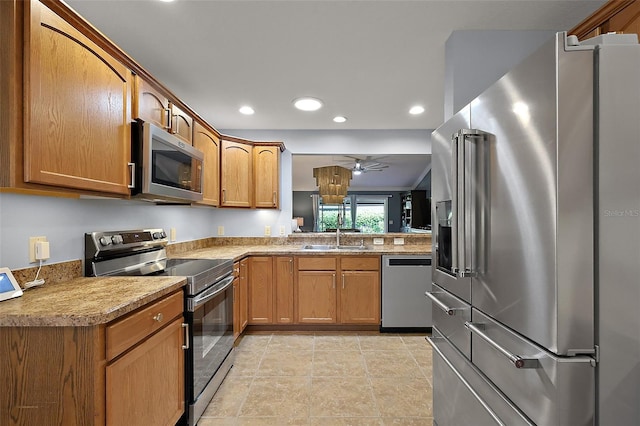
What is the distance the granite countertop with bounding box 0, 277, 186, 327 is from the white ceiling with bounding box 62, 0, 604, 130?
145cm

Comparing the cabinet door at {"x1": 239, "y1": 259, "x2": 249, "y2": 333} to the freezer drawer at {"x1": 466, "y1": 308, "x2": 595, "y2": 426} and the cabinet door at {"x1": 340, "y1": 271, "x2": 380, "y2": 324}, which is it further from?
the freezer drawer at {"x1": 466, "y1": 308, "x2": 595, "y2": 426}

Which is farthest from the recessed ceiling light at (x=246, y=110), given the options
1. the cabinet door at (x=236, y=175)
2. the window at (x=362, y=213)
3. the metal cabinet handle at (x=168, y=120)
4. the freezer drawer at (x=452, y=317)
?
the window at (x=362, y=213)

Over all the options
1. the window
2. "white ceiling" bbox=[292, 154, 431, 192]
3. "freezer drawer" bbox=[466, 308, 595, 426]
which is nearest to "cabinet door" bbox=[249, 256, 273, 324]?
"freezer drawer" bbox=[466, 308, 595, 426]

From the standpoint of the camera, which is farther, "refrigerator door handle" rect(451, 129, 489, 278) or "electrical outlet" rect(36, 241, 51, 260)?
"electrical outlet" rect(36, 241, 51, 260)

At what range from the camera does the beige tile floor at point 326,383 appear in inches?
76.1

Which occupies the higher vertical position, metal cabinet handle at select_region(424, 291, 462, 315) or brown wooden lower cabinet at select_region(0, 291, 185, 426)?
metal cabinet handle at select_region(424, 291, 462, 315)

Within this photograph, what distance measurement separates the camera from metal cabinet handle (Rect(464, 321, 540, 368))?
0.95m

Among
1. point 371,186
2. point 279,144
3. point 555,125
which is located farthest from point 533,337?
point 371,186

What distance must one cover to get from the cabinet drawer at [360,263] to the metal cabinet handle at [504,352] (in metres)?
2.00

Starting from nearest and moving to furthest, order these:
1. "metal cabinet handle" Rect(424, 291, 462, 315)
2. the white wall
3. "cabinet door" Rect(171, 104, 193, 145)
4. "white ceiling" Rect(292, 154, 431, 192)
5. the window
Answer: "metal cabinet handle" Rect(424, 291, 462, 315), "cabinet door" Rect(171, 104, 193, 145), the white wall, "white ceiling" Rect(292, 154, 431, 192), the window

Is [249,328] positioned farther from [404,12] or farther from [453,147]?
[404,12]

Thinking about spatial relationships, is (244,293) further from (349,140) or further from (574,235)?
(574,235)

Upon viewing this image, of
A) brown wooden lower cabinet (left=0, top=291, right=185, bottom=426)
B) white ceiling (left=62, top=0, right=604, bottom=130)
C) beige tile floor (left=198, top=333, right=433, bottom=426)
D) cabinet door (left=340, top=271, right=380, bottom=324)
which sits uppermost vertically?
white ceiling (left=62, top=0, right=604, bottom=130)

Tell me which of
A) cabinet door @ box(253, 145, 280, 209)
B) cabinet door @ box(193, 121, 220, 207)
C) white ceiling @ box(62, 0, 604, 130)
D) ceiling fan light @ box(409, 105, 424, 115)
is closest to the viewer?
white ceiling @ box(62, 0, 604, 130)
